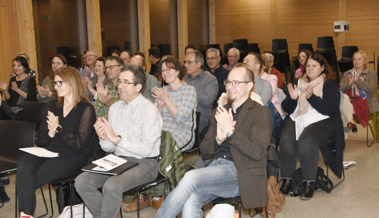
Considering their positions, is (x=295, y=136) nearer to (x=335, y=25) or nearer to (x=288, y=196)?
(x=288, y=196)

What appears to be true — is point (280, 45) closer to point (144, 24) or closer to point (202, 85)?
point (144, 24)

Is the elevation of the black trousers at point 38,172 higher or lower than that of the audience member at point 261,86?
lower

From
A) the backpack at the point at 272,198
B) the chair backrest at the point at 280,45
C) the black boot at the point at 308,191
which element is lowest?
the black boot at the point at 308,191

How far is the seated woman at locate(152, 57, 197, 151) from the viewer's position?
3527mm

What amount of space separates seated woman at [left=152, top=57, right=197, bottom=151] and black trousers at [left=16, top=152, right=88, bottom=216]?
0.86 meters

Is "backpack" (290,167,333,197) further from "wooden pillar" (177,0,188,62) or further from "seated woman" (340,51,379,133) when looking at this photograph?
"wooden pillar" (177,0,188,62)

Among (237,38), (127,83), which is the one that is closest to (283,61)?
(237,38)

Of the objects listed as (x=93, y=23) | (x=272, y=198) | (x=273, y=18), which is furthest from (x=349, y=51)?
(x=272, y=198)

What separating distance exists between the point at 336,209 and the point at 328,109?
92 centimetres

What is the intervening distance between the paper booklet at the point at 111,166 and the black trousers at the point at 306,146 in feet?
5.44

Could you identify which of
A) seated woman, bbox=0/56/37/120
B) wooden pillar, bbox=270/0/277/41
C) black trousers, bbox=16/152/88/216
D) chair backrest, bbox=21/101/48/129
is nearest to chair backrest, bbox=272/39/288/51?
wooden pillar, bbox=270/0/277/41

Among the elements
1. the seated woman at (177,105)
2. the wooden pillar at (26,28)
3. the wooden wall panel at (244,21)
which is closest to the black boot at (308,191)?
the seated woman at (177,105)

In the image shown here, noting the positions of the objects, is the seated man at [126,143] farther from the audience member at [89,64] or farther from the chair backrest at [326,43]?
the chair backrest at [326,43]

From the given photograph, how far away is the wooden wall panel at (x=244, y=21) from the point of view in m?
11.5
